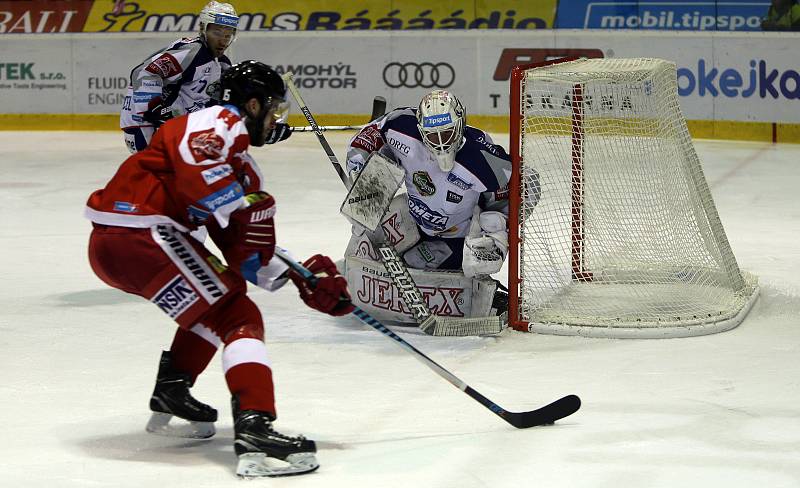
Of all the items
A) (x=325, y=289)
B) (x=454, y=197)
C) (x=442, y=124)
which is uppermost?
(x=442, y=124)

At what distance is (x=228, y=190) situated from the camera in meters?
2.90

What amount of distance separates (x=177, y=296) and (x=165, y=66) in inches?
97.6

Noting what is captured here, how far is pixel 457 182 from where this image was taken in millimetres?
4613

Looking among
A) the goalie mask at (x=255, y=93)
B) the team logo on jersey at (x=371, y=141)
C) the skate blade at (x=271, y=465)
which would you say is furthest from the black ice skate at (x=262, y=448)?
the team logo on jersey at (x=371, y=141)

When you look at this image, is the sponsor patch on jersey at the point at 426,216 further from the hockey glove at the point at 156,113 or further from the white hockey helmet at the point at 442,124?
the hockey glove at the point at 156,113

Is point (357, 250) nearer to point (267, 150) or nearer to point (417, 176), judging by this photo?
point (417, 176)

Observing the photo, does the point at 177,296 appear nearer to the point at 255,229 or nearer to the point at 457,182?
the point at 255,229

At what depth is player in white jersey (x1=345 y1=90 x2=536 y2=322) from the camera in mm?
4504

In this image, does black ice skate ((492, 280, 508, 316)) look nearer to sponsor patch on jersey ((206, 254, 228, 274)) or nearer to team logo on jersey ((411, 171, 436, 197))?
team logo on jersey ((411, 171, 436, 197))

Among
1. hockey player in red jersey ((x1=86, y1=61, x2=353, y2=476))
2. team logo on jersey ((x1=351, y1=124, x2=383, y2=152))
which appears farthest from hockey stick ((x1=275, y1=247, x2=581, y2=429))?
team logo on jersey ((x1=351, y1=124, x2=383, y2=152))

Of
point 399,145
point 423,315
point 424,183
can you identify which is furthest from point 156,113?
point 423,315

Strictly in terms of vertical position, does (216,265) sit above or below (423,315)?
above

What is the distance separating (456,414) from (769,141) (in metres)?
6.70

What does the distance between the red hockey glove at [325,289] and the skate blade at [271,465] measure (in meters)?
0.34
